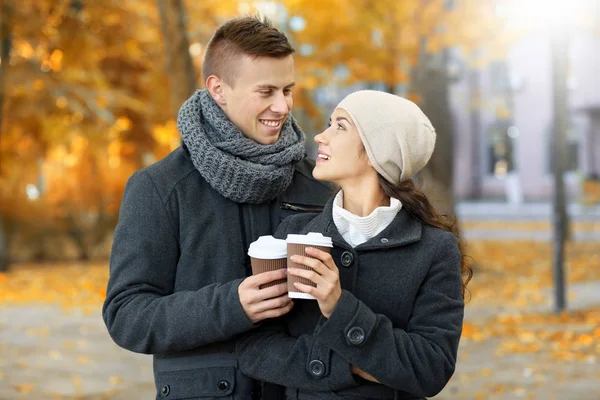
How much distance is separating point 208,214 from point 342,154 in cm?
53

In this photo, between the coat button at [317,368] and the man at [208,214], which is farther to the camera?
the man at [208,214]

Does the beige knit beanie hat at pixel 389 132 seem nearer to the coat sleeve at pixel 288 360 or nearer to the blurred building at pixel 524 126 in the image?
the coat sleeve at pixel 288 360

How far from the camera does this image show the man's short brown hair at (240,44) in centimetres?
294

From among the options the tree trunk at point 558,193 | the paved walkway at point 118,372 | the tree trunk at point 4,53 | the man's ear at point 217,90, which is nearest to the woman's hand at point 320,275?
the man's ear at point 217,90

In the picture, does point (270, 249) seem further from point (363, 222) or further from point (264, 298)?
point (363, 222)

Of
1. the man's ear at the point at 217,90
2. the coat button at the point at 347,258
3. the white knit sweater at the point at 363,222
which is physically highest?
the man's ear at the point at 217,90

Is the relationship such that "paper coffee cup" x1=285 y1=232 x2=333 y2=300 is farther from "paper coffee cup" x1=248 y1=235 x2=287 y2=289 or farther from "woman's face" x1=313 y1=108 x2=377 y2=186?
"woman's face" x1=313 y1=108 x2=377 y2=186

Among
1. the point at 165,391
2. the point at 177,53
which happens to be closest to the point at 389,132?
the point at 165,391

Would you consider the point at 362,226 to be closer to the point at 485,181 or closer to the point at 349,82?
the point at 349,82

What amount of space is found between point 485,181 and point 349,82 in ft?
68.1

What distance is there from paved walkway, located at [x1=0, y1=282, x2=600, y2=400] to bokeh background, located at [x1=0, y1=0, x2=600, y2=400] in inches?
0.9

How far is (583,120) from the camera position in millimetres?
36375

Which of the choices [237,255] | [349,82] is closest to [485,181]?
[349,82]

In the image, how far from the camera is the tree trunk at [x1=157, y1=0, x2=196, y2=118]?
9094 millimetres
